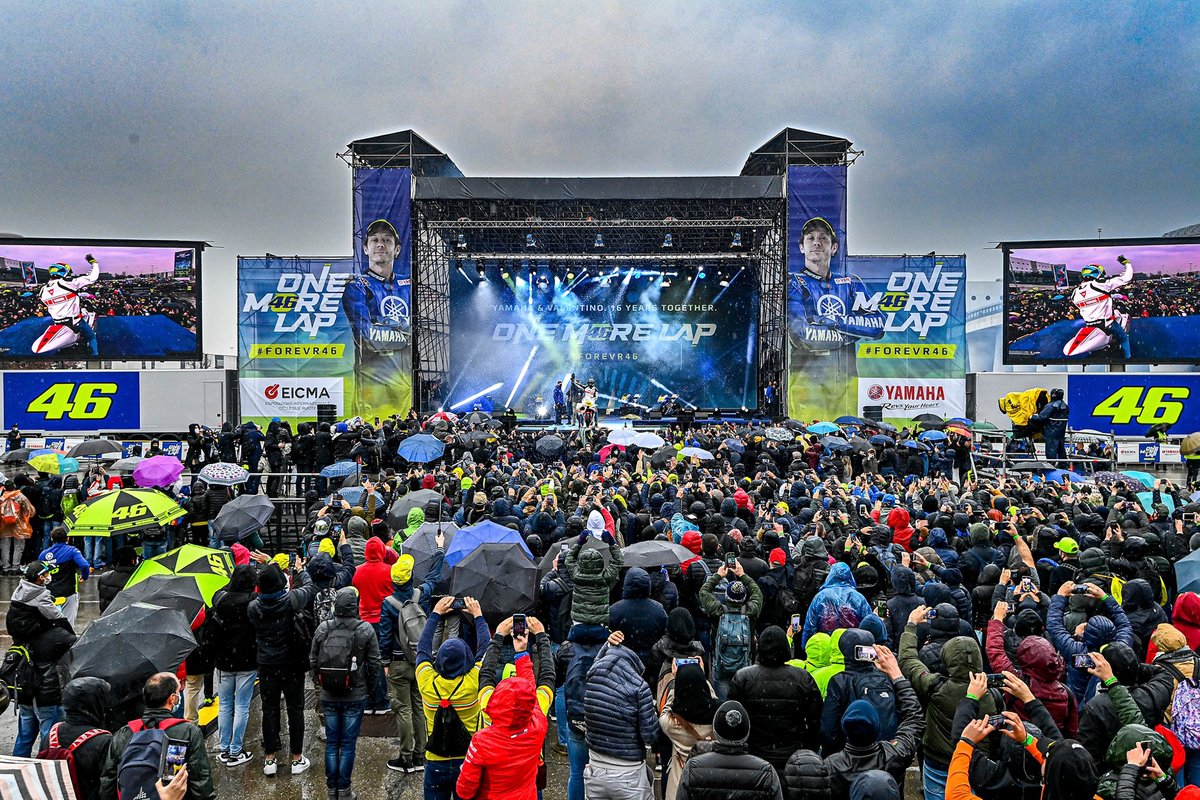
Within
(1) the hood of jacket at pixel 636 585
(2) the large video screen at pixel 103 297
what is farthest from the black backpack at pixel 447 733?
(2) the large video screen at pixel 103 297

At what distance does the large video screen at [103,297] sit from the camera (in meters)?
22.0

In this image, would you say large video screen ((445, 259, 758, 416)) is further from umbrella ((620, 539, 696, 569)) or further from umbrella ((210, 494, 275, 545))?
umbrella ((620, 539, 696, 569))

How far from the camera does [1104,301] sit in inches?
867

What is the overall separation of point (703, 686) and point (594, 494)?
4307 mm

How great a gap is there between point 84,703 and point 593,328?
21851mm

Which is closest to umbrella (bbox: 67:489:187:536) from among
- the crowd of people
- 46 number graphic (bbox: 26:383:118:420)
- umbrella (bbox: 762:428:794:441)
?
the crowd of people

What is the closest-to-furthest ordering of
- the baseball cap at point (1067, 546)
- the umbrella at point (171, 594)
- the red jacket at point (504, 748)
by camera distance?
the red jacket at point (504, 748) < the umbrella at point (171, 594) < the baseball cap at point (1067, 546)

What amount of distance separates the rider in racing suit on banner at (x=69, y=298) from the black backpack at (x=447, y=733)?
22.9 meters

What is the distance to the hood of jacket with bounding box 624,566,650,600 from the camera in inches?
159

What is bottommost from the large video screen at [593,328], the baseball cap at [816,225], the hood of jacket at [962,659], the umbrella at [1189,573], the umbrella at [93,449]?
the umbrella at [1189,573]

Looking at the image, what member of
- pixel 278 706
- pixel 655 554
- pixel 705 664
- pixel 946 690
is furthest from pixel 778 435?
pixel 946 690

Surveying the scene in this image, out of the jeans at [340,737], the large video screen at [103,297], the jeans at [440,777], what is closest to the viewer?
the jeans at [440,777]

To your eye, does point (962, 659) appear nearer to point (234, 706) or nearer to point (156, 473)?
point (234, 706)

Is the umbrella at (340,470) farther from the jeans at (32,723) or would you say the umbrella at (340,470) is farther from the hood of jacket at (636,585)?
the hood of jacket at (636,585)
